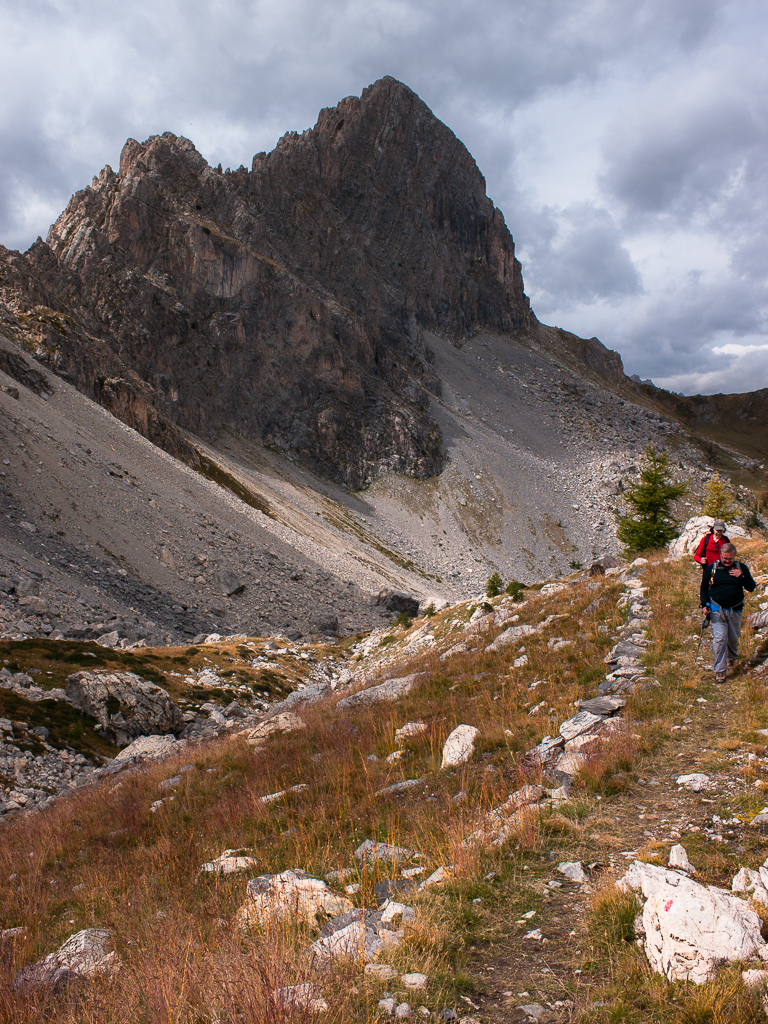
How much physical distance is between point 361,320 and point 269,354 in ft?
77.9

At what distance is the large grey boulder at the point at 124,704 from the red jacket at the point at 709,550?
15676mm

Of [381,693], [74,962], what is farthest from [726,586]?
[74,962]

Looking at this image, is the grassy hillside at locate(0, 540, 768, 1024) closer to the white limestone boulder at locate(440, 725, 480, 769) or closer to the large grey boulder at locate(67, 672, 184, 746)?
the white limestone boulder at locate(440, 725, 480, 769)

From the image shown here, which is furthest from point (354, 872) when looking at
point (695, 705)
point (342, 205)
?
point (342, 205)

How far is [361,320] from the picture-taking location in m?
116

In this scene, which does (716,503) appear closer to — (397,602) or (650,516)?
(650,516)

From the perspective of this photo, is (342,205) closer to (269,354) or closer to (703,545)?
(269,354)

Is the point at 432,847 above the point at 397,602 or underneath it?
above

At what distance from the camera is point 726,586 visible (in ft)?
30.2

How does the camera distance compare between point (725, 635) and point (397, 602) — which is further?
point (397, 602)

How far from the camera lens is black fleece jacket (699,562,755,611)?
9.05 meters

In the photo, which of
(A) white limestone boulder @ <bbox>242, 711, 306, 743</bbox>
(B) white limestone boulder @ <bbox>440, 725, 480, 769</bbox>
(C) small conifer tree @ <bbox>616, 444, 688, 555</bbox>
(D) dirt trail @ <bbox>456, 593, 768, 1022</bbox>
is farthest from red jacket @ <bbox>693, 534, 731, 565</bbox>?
(C) small conifer tree @ <bbox>616, 444, 688, 555</bbox>

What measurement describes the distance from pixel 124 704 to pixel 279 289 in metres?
104

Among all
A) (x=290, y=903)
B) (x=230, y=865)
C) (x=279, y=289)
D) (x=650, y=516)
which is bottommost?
(x=230, y=865)
